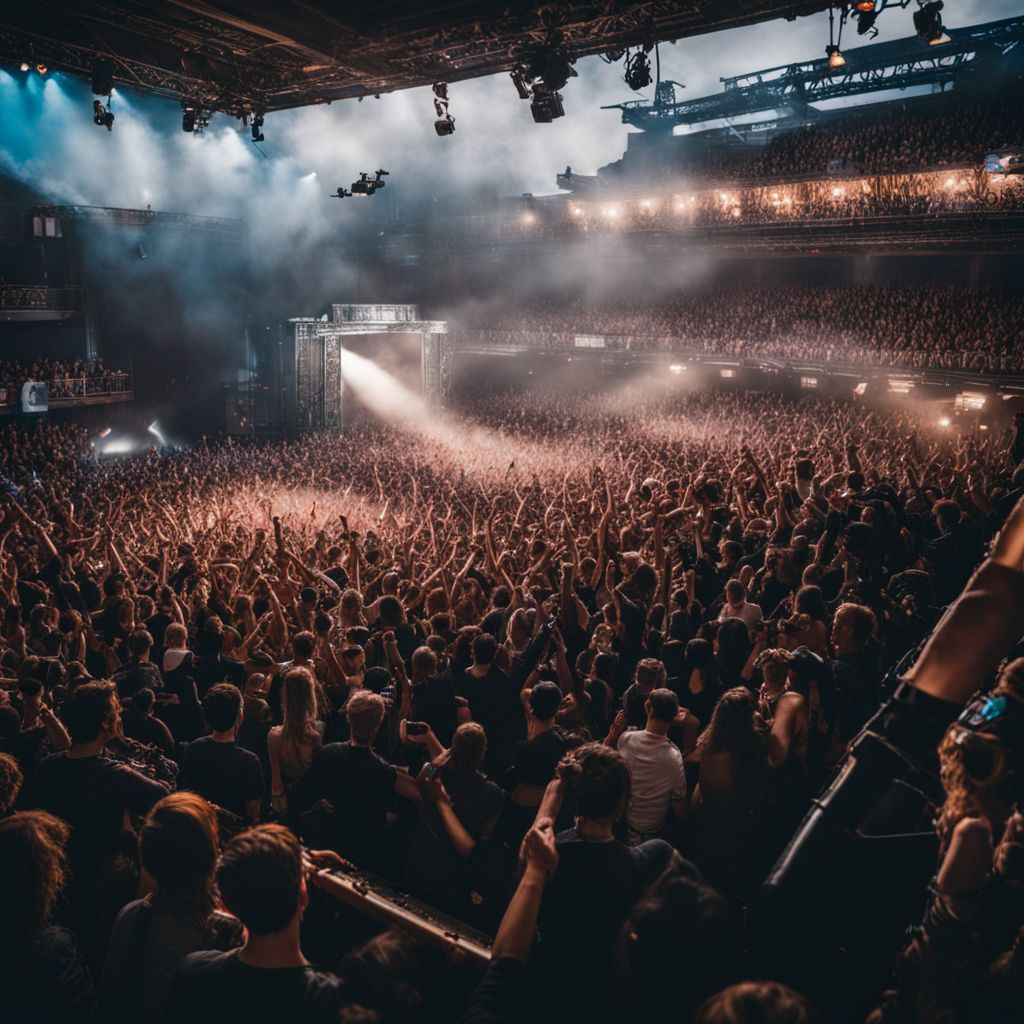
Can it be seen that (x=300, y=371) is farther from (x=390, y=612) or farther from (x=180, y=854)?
(x=180, y=854)

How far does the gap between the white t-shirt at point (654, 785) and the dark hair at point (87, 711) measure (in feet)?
7.56

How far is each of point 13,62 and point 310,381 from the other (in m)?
13.7

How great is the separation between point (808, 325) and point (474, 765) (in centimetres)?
2746

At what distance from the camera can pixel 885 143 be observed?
87.5ft

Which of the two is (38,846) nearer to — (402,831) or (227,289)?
(402,831)

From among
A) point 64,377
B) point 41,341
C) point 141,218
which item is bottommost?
point 64,377

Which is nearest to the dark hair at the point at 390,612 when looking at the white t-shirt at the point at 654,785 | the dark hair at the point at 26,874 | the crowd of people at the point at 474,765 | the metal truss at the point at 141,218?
the crowd of people at the point at 474,765

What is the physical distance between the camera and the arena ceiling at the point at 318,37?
7.84m

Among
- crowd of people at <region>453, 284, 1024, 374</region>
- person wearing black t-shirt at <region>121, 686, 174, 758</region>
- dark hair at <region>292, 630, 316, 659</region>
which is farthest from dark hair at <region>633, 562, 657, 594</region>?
crowd of people at <region>453, 284, 1024, 374</region>

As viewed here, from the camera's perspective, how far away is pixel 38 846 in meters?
2.15

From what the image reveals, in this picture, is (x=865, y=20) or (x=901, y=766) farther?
(x=865, y=20)

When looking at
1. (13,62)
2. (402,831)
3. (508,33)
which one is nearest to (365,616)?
(402,831)

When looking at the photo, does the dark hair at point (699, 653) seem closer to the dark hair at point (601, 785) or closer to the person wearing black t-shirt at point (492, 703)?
the person wearing black t-shirt at point (492, 703)

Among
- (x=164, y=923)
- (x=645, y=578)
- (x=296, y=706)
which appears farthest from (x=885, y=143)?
(x=164, y=923)
